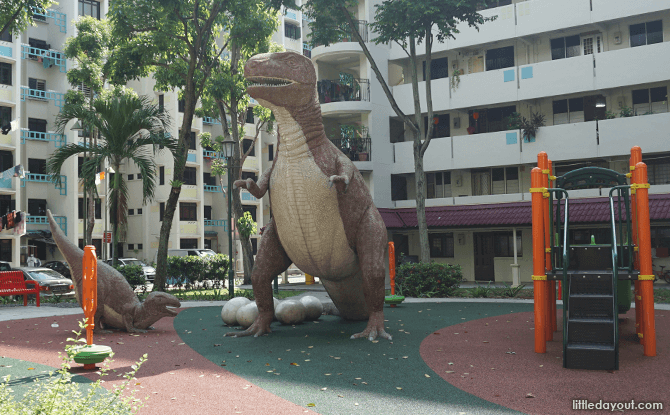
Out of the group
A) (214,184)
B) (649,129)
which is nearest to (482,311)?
(649,129)

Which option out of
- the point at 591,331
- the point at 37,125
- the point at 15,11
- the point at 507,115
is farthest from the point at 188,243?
the point at 591,331

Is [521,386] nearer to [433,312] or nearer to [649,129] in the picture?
[433,312]

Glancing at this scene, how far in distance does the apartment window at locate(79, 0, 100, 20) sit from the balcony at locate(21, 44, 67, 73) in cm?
330

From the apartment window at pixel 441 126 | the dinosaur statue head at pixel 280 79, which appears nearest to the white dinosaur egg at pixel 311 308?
the dinosaur statue head at pixel 280 79

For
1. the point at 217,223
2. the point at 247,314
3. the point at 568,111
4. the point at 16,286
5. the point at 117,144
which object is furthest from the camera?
the point at 217,223

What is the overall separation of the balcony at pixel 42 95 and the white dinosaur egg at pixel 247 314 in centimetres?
2804

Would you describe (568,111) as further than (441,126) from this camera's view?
No

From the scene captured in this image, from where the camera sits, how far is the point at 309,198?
306 inches

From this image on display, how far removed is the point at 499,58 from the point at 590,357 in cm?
2140

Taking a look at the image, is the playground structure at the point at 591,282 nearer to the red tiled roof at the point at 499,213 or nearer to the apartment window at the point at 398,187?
the red tiled roof at the point at 499,213

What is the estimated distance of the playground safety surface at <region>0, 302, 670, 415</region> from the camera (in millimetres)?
4973

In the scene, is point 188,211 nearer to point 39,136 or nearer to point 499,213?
point 39,136

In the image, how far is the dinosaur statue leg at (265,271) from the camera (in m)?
8.55

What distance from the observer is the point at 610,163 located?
23.3m
